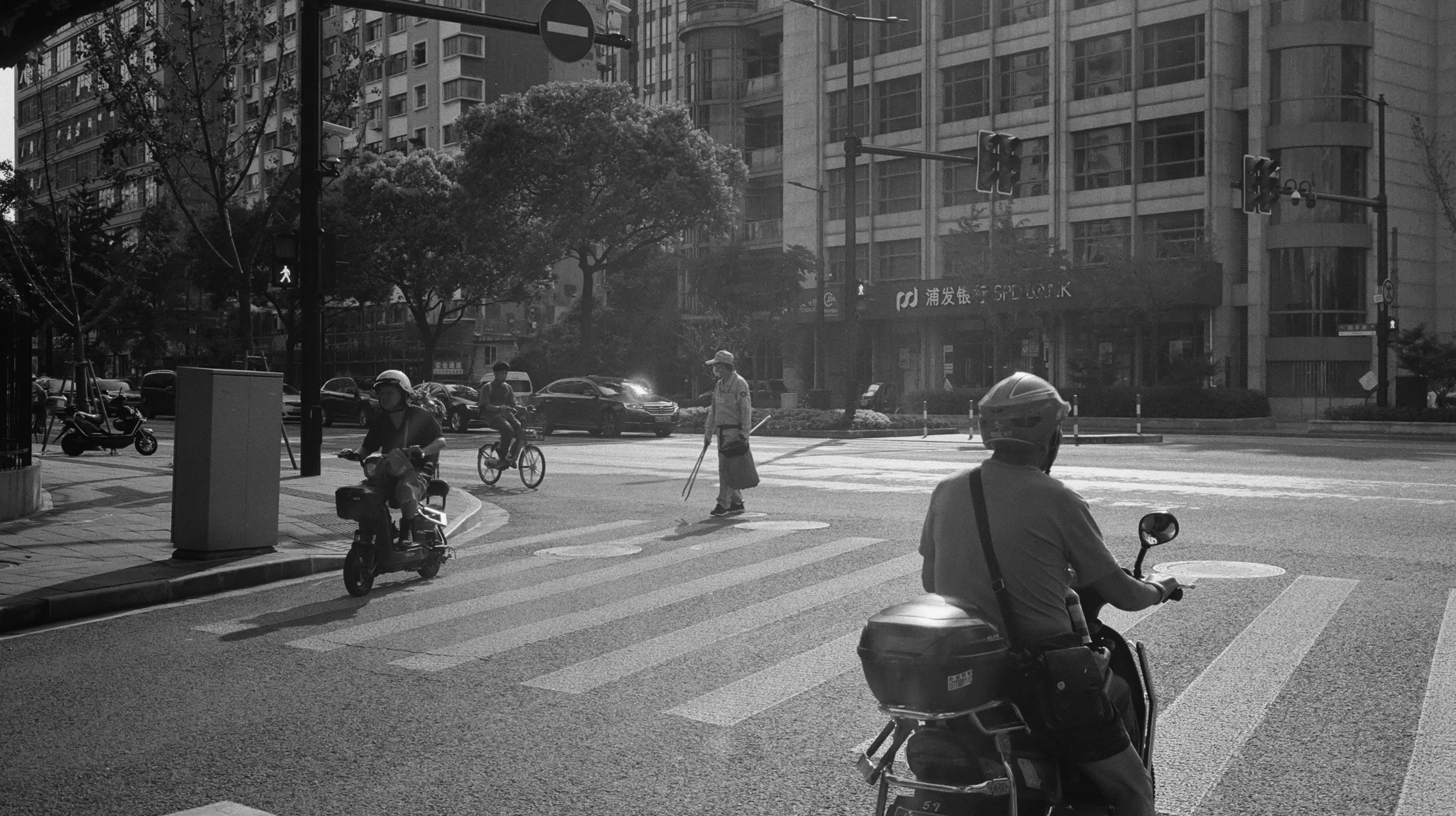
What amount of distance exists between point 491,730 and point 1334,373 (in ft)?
140

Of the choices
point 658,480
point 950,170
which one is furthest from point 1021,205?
point 658,480

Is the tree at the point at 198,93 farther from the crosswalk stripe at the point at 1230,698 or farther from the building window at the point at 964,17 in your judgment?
the building window at the point at 964,17

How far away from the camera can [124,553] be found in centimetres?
1037

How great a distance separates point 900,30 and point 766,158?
32.2 feet

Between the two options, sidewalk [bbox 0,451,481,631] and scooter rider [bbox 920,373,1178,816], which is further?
sidewalk [bbox 0,451,481,631]

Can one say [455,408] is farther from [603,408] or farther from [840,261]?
[840,261]

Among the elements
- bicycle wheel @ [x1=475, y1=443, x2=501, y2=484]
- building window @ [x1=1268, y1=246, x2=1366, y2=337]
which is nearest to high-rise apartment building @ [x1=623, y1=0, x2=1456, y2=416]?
building window @ [x1=1268, y1=246, x2=1366, y2=337]

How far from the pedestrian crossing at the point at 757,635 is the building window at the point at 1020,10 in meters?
44.1

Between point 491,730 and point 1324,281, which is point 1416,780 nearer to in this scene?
point 491,730

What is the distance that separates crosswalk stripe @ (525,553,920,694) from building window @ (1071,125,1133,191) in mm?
41199

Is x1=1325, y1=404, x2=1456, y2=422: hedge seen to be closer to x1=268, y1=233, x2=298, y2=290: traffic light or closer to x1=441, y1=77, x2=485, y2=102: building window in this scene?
x1=268, y1=233, x2=298, y2=290: traffic light

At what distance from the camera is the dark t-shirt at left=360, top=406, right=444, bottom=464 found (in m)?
9.73

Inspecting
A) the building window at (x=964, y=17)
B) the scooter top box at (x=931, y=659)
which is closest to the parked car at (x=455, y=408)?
the building window at (x=964, y=17)

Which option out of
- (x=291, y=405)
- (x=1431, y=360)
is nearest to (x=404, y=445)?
(x=1431, y=360)
